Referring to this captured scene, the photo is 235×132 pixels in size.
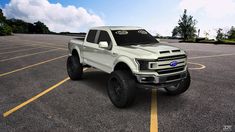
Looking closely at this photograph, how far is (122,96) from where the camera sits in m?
4.27

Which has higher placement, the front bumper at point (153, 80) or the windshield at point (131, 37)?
the windshield at point (131, 37)

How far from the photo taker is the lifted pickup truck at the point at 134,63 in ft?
13.6

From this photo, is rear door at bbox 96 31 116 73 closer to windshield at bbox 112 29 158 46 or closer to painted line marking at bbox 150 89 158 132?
windshield at bbox 112 29 158 46

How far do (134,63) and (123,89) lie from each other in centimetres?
60

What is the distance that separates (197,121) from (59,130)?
2613 millimetres

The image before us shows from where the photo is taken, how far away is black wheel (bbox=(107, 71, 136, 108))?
13.7 feet

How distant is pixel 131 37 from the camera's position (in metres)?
5.41

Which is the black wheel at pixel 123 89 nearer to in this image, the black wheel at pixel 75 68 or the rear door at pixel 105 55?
the rear door at pixel 105 55

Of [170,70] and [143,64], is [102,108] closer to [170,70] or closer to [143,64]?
[143,64]

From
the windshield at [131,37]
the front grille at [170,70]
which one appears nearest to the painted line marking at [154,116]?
the front grille at [170,70]

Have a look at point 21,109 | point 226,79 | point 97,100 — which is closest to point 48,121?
point 21,109

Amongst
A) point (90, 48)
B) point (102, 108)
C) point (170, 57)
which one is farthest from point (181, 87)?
point (90, 48)

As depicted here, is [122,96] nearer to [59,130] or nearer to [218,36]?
[59,130]

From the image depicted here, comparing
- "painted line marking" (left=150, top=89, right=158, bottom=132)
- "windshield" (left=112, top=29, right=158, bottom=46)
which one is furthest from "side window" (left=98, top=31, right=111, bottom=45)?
"painted line marking" (left=150, top=89, right=158, bottom=132)
